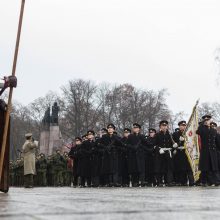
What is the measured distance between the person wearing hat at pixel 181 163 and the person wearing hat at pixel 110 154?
5.83 ft

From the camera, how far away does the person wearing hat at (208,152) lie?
1213 centimetres

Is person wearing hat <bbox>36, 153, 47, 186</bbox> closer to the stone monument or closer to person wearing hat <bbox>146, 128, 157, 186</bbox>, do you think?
person wearing hat <bbox>146, 128, 157, 186</bbox>

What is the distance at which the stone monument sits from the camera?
5150 centimetres

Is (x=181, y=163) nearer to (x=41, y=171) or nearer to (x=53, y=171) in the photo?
(x=53, y=171)

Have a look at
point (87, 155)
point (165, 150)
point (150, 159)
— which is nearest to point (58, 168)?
point (87, 155)

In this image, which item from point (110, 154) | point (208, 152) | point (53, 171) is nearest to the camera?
point (208, 152)

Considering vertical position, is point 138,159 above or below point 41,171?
below

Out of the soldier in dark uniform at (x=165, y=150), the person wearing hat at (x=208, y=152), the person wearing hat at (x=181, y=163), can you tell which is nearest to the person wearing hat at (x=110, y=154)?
the soldier in dark uniform at (x=165, y=150)

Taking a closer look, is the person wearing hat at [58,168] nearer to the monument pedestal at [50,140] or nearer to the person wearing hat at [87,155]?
the person wearing hat at [87,155]

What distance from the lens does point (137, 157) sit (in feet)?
48.5

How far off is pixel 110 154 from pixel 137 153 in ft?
2.77

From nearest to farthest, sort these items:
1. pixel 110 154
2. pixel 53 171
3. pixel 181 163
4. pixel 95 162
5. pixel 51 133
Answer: pixel 181 163 < pixel 110 154 < pixel 95 162 < pixel 53 171 < pixel 51 133

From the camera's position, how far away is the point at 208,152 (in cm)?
1220

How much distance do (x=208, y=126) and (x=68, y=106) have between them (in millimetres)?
42062
